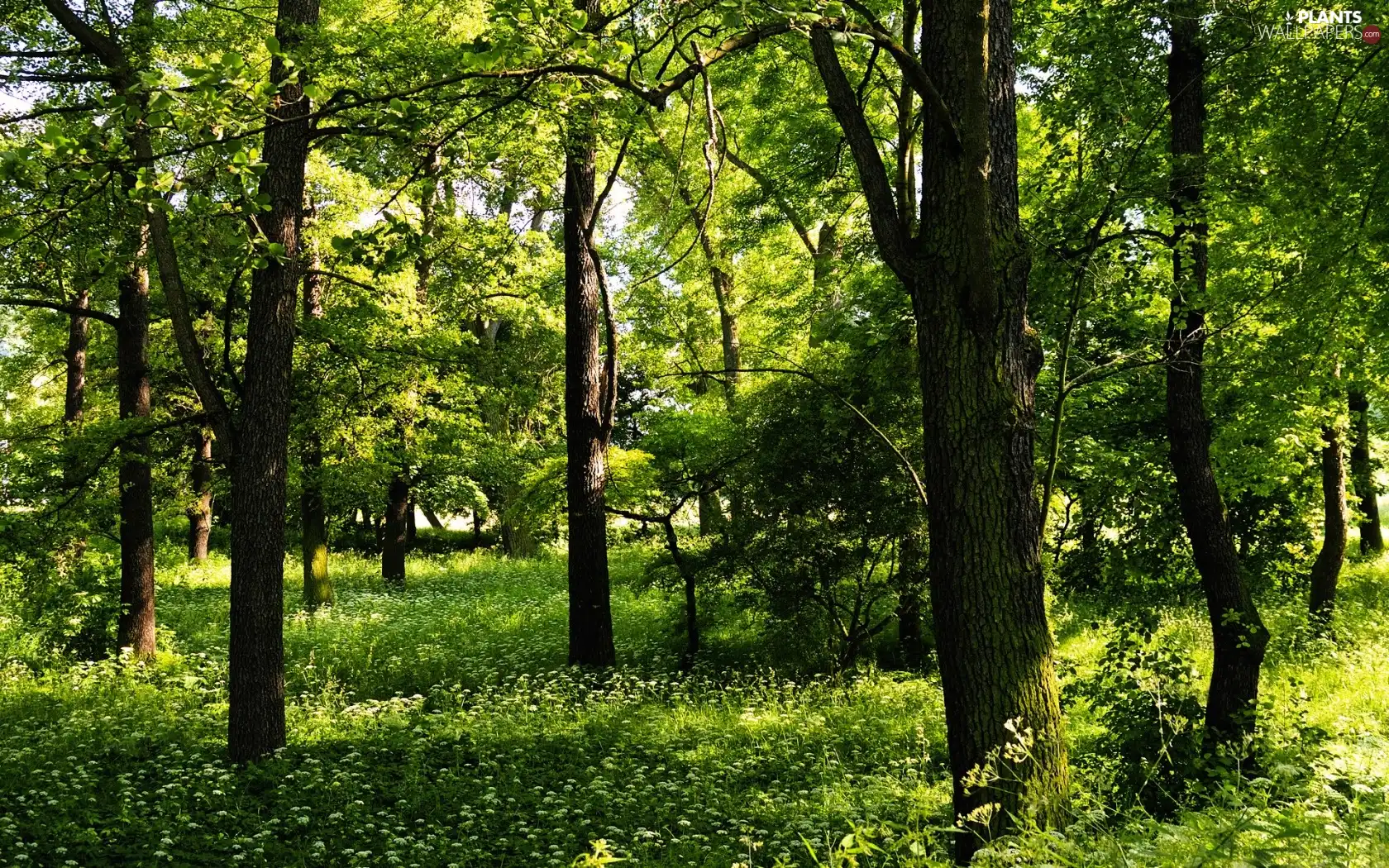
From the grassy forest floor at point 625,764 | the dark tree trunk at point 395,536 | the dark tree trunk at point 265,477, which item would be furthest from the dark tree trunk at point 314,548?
the dark tree trunk at point 265,477

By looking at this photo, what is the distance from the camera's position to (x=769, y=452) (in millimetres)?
10727

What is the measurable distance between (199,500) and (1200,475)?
69.8 ft

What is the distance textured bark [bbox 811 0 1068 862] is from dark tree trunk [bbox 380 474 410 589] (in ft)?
58.2

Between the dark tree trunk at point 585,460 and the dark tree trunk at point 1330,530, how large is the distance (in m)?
10.5

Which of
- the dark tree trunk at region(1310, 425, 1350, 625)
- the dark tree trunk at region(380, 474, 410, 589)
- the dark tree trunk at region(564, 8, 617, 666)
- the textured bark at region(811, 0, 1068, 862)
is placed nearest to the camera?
the textured bark at region(811, 0, 1068, 862)

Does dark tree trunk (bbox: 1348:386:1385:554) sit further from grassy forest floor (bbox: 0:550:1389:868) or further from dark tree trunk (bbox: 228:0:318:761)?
dark tree trunk (bbox: 228:0:318:761)

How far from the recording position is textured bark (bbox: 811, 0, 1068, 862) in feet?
13.7

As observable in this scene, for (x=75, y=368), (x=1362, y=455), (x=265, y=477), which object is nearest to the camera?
(x=265, y=477)

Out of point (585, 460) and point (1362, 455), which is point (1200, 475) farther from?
point (1362, 455)

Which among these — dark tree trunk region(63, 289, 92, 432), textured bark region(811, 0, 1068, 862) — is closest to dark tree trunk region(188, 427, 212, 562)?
dark tree trunk region(63, 289, 92, 432)

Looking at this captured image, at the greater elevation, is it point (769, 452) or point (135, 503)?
point (769, 452)

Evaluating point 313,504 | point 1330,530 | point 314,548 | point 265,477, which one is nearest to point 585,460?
point 265,477

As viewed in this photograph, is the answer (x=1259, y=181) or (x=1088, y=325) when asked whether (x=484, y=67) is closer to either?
(x=1259, y=181)

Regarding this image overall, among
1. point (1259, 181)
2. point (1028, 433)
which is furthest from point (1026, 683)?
point (1259, 181)
